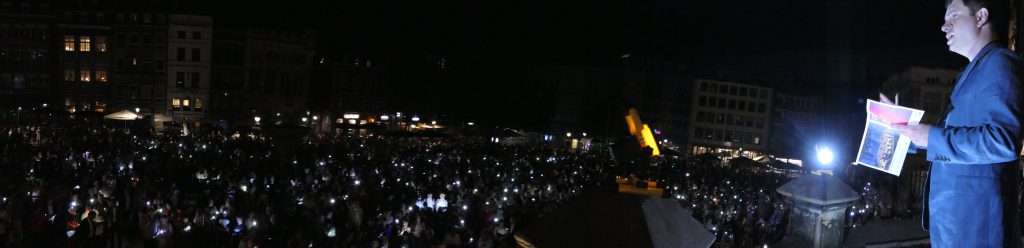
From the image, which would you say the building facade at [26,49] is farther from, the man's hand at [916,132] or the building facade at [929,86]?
the man's hand at [916,132]

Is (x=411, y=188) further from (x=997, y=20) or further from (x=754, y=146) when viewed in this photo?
(x=754, y=146)

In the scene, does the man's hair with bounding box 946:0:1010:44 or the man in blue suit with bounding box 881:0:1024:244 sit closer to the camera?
the man in blue suit with bounding box 881:0:1024:244

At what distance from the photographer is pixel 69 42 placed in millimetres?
58875

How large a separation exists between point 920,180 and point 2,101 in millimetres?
59260

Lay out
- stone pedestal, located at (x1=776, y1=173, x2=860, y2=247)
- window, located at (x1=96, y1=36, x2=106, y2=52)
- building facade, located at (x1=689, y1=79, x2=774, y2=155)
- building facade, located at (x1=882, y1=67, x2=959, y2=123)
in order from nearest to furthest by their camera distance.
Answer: stone pedestal, located at (x1=776, y1=173, x2=860, y2=247) → building facade, located at (x1=882, y1=67, x2=959, y2=123) → window, located at (x1=96, y1=36, x2=106, y2=52) → building facade, located at (x1=689, y1=79, x2=774, y2=155)

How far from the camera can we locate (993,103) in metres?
2.58

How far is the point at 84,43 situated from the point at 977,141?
Result: 216 ft

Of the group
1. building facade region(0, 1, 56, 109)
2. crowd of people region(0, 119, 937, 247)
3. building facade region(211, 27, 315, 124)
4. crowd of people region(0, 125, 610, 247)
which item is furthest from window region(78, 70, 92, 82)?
crowd of people region(0, 125, 610, 247)

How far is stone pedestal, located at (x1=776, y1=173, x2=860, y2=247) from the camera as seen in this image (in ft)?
24.2

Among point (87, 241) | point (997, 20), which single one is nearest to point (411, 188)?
→ point (87, 241)

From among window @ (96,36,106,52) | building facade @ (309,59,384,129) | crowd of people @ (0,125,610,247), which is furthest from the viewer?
building facade @ (309,59,384,129)

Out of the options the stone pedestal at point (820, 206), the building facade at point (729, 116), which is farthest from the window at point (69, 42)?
the stone pedestal at point (820, 206)

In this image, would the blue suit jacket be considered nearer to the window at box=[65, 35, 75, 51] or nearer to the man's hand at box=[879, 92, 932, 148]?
the man's hand at box=[879, 92, 932, 148]

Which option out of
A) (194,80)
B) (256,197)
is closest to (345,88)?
(194,80)
